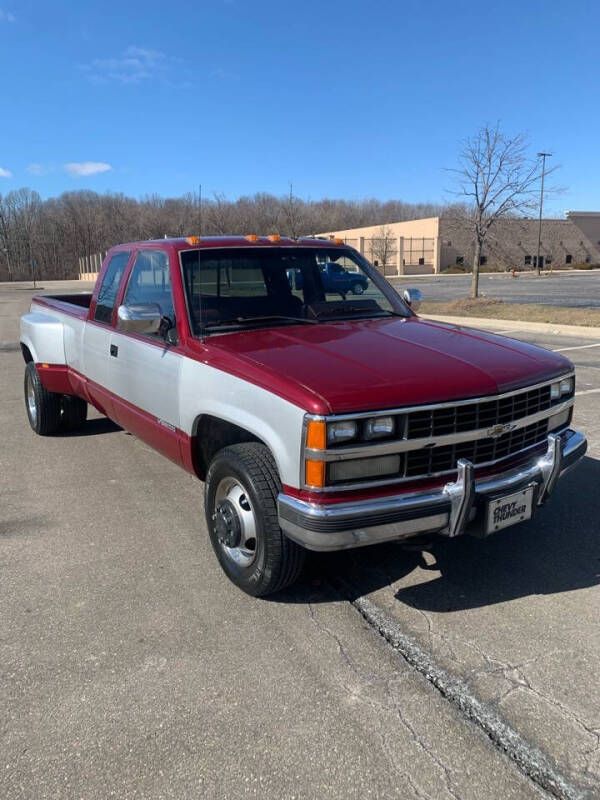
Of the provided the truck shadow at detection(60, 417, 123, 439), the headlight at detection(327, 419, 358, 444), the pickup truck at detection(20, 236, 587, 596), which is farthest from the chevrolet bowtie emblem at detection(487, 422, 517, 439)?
the truck shadow at detection(60, 417, 123, 439)

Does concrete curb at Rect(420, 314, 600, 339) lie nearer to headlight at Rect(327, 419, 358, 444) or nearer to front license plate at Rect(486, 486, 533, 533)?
front license plate at Rect(486, 486, 533, 533)

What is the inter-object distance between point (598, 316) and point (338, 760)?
17.3 metres

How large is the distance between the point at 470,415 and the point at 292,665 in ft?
4.62

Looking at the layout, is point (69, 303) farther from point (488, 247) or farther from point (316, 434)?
point (488, 247)

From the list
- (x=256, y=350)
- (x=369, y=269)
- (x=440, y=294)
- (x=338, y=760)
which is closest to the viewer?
(x=338, y=760)

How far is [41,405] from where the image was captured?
6531 mm

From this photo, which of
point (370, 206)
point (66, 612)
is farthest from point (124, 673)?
point (370, 206)

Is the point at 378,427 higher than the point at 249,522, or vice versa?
the point at 378,427

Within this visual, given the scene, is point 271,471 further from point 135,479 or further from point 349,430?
point 135,479

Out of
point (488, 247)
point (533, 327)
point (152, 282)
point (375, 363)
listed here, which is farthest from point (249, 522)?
point (488, 247)

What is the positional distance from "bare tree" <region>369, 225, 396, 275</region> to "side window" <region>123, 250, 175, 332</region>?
60224 millimetres

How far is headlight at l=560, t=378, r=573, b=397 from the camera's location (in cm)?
379

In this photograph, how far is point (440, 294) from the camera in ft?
109

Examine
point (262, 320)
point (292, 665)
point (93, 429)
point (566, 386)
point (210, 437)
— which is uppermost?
point (262, 320)
